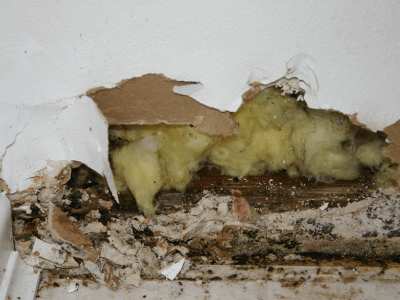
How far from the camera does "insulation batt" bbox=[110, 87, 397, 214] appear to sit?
1358 mm

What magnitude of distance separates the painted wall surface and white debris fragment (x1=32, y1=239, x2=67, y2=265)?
1.56 feet

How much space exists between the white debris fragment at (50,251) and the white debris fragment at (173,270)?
564 mm

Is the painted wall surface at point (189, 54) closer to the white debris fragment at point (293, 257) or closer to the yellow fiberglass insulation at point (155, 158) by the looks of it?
the yellow fiberglass insulation at point (155, 158)

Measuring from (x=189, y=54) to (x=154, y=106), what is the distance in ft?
0.95

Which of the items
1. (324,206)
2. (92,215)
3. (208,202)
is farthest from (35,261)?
(324,206)

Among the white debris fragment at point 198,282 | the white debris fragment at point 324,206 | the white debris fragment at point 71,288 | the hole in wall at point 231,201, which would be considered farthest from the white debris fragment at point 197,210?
the white debris fragment at point 71,288

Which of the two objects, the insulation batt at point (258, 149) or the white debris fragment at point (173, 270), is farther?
the white debris fragment at point (173, 270)

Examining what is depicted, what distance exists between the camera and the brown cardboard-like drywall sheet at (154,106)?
1.20m

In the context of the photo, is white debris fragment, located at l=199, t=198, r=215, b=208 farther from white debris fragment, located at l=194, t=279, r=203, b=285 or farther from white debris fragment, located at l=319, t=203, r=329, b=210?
white debris fragment, located at l=319, t=203, r=329, b=210

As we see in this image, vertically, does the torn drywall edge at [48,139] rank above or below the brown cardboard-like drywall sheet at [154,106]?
below

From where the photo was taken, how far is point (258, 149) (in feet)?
4.70

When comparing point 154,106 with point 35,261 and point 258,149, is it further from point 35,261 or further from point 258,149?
point 35,261

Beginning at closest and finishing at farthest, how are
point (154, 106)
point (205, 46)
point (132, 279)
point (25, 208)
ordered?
point (205, 46) < point (154, 106) < point (25, 208) < point (132, 279)

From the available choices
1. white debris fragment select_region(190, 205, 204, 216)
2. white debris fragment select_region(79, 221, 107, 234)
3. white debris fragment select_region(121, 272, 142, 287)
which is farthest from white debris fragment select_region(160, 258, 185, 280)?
white debris fragment select_region(79, 221, 107, 234)
